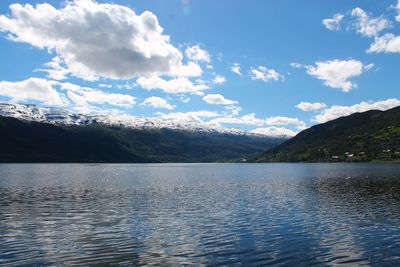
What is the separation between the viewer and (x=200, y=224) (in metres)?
51.3

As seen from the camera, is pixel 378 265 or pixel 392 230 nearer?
pixel 378 265

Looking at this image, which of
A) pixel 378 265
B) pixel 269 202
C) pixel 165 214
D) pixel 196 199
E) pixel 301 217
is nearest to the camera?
pixel 378 265

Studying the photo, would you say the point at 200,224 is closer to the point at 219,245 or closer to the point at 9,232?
the point at 219,245

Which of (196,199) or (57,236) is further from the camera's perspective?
(196,199)

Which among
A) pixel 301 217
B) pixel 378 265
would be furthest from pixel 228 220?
pixel 378 265

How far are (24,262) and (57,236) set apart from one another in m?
11.2

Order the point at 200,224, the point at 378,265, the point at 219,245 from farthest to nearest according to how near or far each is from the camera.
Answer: the point at 200,224 → the point at 219,245 → the point at 378,265

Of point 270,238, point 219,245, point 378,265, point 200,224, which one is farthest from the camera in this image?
point 200,224

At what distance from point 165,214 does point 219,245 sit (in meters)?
22.8

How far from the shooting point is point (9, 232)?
4612cm

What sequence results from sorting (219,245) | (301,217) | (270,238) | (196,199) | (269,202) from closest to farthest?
1. (219,245)
2. (270,238)
3. (301,217)
4. (269,202)
5. (196,199)

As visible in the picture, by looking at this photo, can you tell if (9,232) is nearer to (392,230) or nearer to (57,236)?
(57,236)

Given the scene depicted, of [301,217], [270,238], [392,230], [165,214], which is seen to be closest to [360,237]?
[392,230]

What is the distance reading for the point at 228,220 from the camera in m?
54.4
